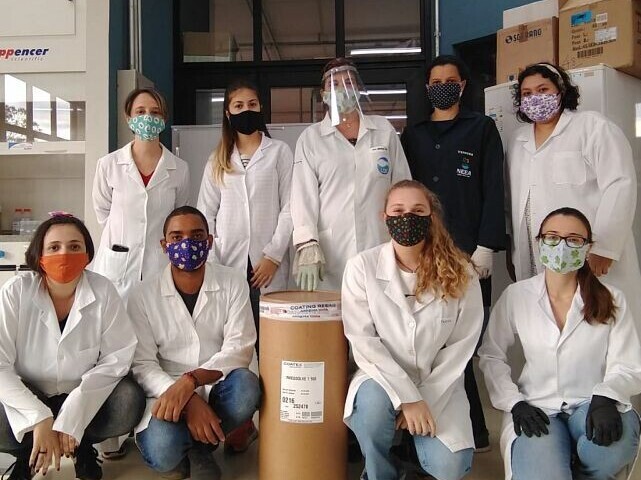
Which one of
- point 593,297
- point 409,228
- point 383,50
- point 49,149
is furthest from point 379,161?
point 383,50

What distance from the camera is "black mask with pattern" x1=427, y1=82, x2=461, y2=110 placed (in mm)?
2305

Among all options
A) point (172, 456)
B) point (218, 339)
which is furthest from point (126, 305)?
point (172, 456)

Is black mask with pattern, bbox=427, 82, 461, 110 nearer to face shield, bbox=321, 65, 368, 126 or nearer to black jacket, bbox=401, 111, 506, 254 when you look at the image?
black jacket, bbox=401, 111, 506, 254

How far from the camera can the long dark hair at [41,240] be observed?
1961 mm

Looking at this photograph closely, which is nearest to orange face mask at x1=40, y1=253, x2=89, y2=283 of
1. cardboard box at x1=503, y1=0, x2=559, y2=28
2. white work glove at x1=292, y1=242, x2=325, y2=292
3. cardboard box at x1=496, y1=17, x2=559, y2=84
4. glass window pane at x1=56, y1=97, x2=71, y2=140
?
white work glove at x1=292, y1=242, x2=325, y2=292

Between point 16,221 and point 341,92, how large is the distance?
2808mm

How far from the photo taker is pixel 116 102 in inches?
146

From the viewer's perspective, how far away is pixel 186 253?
207 centimetres

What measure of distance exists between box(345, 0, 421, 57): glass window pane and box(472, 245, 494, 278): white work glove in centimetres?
295

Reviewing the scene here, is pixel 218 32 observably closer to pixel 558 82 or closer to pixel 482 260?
pixel 558 82

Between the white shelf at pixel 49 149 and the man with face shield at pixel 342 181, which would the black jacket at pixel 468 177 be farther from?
the white shelf at pixel 49 149

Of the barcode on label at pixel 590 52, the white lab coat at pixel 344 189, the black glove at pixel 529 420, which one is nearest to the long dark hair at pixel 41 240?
the white lab coat at pixel 344 189

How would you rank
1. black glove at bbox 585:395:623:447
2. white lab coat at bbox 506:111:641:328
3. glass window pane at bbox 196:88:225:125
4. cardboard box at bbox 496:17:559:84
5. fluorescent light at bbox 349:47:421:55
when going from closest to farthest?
black glove at bbox 585:395:623:447 → white lab coat at bbox 506:111:641:328 → cardboard box at bbox 496:17:559:84 → fluorescent light at bbox 349:47:421:55 → glass window pane at bbox 196:88:225:125

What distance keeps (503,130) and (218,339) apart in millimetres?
1945
